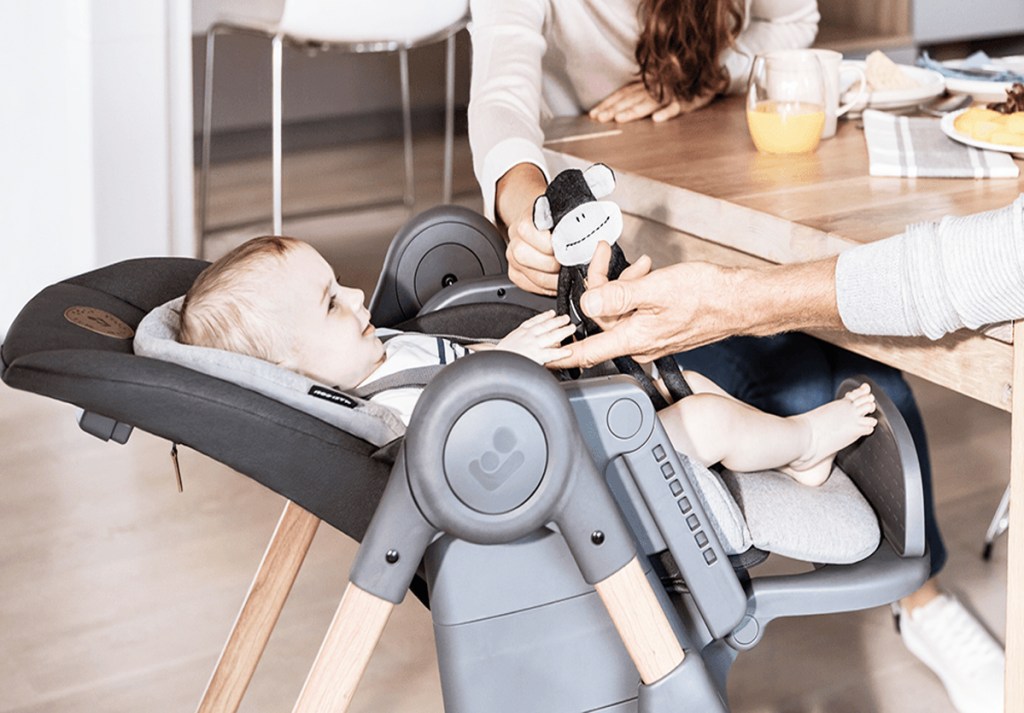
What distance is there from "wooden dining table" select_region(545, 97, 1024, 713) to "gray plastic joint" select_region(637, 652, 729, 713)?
35 centimetres

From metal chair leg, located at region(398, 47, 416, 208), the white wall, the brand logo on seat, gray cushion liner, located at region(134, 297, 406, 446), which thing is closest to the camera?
the brand logo on seat

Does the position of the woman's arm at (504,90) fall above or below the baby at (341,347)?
above

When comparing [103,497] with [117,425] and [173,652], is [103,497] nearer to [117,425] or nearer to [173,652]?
[173,652]

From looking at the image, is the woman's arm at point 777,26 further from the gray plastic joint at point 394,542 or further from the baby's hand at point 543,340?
the gray plastic joint at point 394,542

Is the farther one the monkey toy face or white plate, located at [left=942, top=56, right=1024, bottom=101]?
white plate, located at [left=942, top=56, right=1024, bottom=101]

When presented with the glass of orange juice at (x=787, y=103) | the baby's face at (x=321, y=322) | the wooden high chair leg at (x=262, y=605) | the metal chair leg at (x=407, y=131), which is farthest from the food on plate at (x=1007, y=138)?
the metal chair leg at (x=407, y=131)

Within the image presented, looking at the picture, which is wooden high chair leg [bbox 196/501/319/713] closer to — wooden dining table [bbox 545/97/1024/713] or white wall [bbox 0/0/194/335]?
wooden dining table [bbox 545/97/1024/713]

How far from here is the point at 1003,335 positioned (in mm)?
1121

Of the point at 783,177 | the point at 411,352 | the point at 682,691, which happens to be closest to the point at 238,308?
the point at 411,352

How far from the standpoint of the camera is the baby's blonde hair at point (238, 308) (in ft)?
3.97

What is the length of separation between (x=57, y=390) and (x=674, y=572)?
533 mm

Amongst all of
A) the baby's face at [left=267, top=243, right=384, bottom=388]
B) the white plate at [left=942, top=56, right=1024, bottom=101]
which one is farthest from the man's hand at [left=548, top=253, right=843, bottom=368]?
the white plate at [left=942, top=56, right=1024, bottom=101]

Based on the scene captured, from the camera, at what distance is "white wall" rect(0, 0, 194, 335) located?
109 inches

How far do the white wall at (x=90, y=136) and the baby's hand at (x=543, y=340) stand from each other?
1823mm
